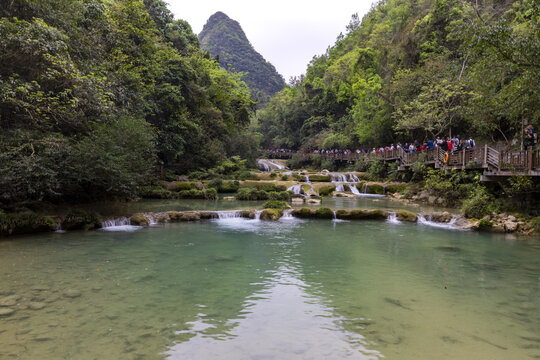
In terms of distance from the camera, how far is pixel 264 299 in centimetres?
579

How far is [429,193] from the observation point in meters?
20.3

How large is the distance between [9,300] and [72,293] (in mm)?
862

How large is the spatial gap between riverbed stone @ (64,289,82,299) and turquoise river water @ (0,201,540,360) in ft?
0.06

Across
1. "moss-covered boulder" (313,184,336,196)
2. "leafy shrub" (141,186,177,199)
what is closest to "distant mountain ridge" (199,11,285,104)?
"moss-covered boulder" (313,184,336,196)

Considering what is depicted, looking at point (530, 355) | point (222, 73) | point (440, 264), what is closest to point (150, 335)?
point (530, 355)

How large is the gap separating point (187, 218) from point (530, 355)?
11.7 m

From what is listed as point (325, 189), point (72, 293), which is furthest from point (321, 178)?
point (72, 293)

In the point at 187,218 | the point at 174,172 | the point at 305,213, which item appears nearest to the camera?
the point at 187,218

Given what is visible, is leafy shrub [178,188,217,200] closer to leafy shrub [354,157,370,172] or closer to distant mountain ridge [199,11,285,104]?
leafy shrub [354,157,370,172]

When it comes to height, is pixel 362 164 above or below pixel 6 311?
above

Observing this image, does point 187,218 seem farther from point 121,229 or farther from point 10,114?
point 10,114

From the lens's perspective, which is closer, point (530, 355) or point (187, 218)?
point (530, 355)

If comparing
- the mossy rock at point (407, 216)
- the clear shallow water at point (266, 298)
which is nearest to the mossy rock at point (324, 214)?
the mossy rock at point (407, 216)

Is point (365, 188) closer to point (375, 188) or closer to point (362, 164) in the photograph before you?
point (375, 188)
